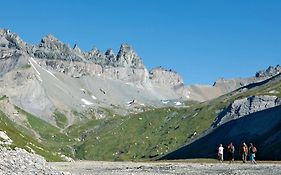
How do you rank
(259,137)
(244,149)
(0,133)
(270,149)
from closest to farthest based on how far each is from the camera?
(244,149) → (0,133) → (270,149) → (259,137)

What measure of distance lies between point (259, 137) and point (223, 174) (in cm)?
13905

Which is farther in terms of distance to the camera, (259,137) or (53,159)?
(259,137)

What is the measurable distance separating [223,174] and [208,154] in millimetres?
144646

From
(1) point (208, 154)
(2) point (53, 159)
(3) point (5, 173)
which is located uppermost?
(1) point (208, 154)

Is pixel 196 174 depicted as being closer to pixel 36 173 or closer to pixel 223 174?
pixel 223 174

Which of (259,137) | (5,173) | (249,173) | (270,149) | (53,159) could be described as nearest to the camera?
(5,173)

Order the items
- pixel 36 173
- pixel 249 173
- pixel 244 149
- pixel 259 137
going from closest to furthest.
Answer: pixel 36 173 → pixel 249 173 → pixel 244 149 → pixel 259 137

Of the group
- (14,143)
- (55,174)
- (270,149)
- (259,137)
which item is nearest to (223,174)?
(55,174)

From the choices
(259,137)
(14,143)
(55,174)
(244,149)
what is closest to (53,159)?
(14,143)

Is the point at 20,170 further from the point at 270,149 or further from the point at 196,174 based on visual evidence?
the point at 270,149

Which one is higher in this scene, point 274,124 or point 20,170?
point 274,124

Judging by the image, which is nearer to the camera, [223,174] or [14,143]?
[223,174]

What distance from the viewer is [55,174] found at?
151ft

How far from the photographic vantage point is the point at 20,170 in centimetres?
4341
